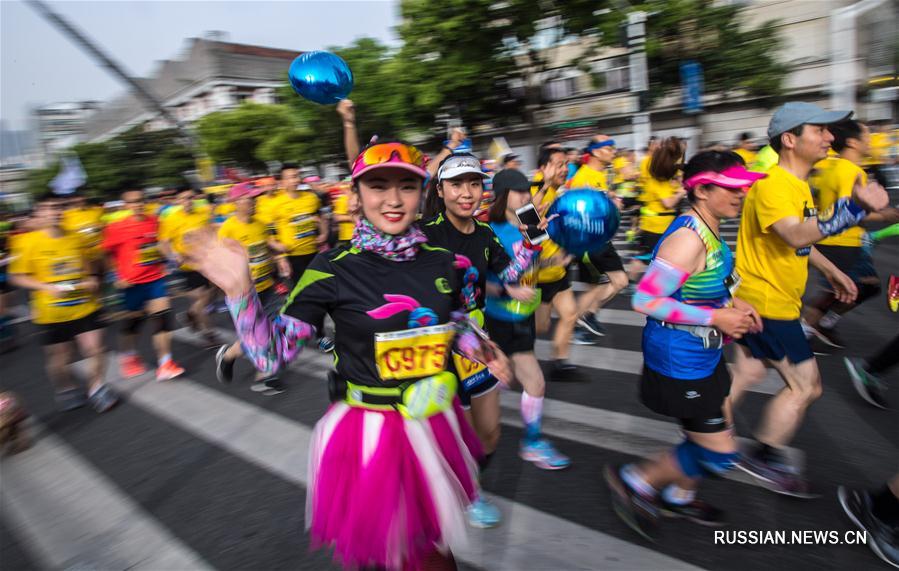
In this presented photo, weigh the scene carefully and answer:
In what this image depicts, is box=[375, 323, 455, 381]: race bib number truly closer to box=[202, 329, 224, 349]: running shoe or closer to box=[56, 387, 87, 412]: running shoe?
box=[56, 387, 87, 412]: running shoe

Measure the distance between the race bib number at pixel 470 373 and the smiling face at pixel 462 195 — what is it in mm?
760

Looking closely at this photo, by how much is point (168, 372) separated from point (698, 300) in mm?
5584

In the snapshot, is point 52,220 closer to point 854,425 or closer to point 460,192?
point 460,192

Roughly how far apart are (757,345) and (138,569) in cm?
352

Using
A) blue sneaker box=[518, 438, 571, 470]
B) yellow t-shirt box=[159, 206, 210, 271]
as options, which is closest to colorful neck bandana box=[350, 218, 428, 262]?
blue sneaker box=[518, 438, 571, 470]

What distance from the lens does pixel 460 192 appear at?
118 inches

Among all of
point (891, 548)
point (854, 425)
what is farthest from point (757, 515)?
point (854, 425)

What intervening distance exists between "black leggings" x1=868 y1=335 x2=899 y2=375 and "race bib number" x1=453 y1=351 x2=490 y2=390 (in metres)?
3.02

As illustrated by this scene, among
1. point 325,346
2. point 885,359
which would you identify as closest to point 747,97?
point 885,359

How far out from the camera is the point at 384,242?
6.57 ft

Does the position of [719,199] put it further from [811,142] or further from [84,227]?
[84,227]

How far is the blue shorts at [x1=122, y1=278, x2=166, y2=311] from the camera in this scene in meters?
6.04

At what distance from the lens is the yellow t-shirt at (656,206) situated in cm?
602

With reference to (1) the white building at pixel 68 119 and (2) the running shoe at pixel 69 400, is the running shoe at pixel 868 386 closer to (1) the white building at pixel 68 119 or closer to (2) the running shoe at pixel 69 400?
(2) the running shoe at pixel 69 400
